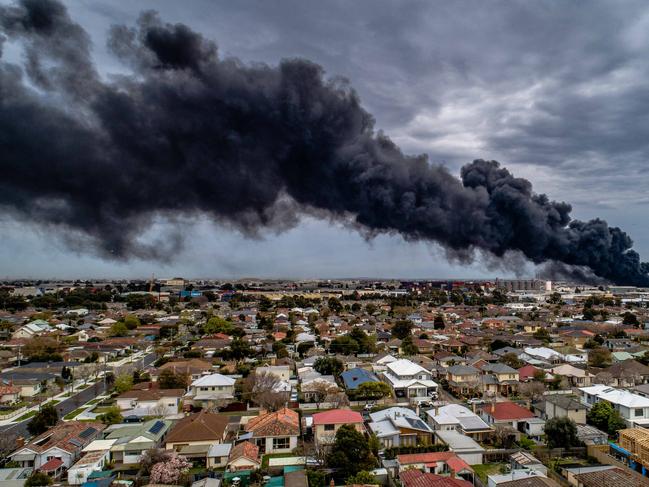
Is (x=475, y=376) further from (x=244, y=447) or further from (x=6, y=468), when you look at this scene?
(x=6, y=468)

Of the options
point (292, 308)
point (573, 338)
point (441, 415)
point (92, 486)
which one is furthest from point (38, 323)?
point (573, 338)

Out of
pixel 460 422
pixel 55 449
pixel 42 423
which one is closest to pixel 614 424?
pixel 460 422

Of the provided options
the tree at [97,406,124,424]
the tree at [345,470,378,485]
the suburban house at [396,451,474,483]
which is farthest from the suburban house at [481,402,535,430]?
the tree at [97,406,124,424]

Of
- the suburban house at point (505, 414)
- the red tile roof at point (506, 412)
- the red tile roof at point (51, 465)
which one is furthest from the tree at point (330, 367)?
the red tile roof at point (51, 465)

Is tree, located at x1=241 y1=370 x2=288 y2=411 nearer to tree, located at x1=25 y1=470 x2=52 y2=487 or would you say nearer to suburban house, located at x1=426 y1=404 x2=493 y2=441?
suburban house, located at x1=426 y1=404 x2=493 y2=441

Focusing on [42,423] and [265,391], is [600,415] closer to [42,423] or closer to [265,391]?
[265,391]

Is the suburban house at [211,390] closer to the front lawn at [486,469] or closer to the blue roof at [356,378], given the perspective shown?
the blue roof at [356,378]
